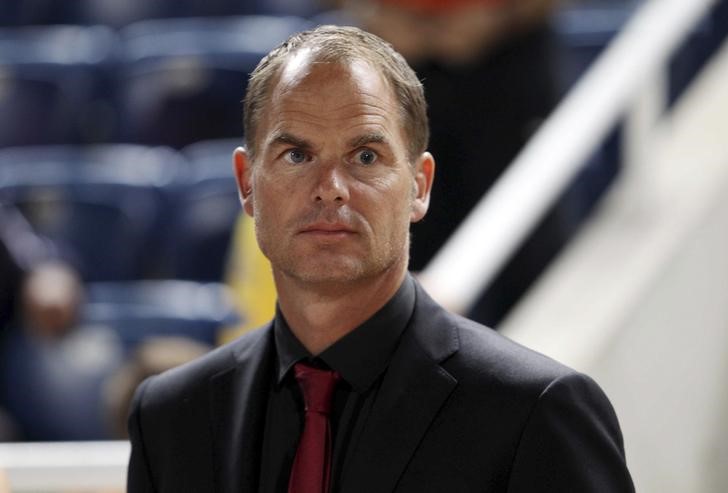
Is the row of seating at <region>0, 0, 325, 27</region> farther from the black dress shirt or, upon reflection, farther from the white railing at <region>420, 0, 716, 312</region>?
the black dress shirt

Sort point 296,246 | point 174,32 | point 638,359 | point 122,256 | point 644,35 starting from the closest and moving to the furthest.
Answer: point 296,246, point 638,359, point 644,35, point 122,256, point 174,32

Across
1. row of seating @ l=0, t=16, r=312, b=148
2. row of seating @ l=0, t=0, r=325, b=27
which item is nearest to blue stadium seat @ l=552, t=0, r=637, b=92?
row of seating @ l=0, t=16, r=312, b=148

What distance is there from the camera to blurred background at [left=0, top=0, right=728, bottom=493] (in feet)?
9.69

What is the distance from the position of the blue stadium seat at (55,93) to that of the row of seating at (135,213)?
42 cm

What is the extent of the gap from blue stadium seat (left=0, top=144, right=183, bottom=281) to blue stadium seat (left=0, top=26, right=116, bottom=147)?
460mm

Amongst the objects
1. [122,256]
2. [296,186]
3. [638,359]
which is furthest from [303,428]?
[122,256]

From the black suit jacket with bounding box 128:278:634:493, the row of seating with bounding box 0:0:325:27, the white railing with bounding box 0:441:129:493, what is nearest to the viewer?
the black suit jacket with bounding box 128:278:634:493

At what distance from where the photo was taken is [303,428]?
1485mm

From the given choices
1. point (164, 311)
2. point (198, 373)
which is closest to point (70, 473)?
point (198, 373)

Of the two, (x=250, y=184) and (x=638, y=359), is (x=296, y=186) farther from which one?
(x=638, y=359)

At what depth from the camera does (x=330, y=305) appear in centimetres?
147

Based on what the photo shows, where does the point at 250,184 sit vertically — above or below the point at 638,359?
above

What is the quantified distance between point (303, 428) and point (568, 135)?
1.70 m

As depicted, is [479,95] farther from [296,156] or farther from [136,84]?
[136,84]
